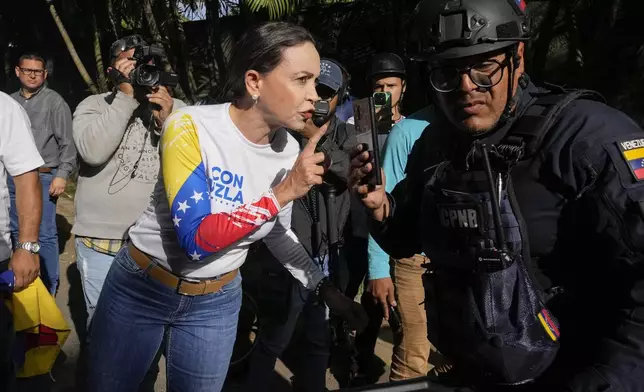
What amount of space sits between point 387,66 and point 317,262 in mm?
1549

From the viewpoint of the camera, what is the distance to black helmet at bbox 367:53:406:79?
4.35 metres

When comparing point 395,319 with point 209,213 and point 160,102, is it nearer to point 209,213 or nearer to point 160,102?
point 160,102

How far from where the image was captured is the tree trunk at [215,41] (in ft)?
27.9

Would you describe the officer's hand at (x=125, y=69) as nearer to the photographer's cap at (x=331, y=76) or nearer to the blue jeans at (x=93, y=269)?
the blue jeans at (x=93, y=269)

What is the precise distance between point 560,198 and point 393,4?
6.90 meters

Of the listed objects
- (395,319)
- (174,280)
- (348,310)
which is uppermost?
Answer: (174,280)

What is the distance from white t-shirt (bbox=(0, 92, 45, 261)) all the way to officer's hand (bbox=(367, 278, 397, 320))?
6.12 feet

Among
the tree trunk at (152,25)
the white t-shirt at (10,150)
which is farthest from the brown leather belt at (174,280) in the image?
the tree trunk at (152,25)

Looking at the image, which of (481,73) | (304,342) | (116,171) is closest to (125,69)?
(116,171)

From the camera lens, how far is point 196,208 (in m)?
2.11

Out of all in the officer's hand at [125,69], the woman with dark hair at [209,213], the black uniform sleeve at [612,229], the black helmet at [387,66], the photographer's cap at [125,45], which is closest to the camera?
the black uniform sleeve at [612,229]

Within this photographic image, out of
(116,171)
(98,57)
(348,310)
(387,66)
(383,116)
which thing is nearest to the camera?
(348,310)

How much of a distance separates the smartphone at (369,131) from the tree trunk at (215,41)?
21.5 ft

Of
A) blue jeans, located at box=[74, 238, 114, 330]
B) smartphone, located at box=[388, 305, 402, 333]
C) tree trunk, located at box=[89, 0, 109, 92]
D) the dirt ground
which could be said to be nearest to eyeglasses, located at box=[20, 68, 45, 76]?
the dirt ground
